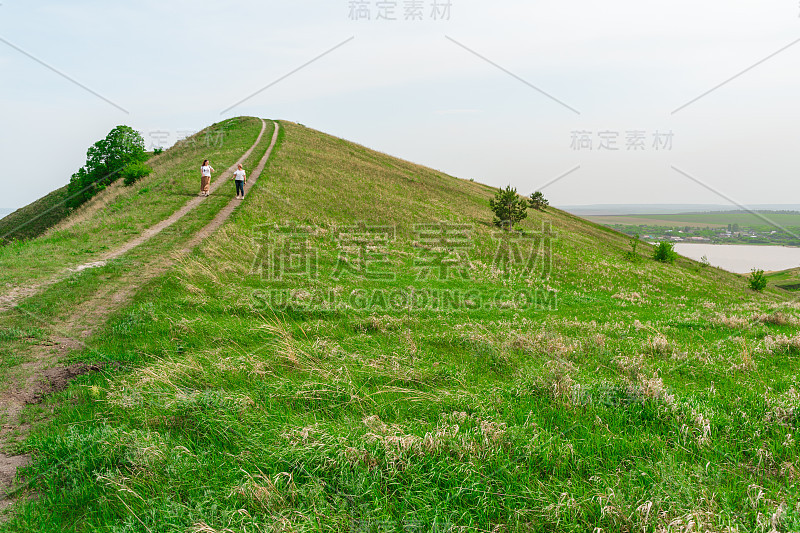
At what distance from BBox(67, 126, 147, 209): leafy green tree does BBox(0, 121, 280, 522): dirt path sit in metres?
45.2

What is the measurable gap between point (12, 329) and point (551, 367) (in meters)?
12.1

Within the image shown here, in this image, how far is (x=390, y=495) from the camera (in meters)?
4.50

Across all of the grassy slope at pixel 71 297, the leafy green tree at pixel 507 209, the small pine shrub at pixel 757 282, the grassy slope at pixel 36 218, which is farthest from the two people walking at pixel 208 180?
the small pine shrub at pixel 757 282

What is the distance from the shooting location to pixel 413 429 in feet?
18.0

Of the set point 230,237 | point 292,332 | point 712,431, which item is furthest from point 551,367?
point 230,237

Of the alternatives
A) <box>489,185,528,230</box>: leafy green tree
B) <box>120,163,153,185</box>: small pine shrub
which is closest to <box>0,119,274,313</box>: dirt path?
<box>120,163,153,185</box>: small pine shrub

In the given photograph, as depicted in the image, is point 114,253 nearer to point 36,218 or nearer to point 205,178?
point 205,178

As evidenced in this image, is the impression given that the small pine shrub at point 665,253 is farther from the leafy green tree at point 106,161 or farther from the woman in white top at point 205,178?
the leafy green tree at point 106,161

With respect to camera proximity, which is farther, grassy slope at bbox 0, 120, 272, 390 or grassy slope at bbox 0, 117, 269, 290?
grassy slope at bbox 0, 117, 269, 290

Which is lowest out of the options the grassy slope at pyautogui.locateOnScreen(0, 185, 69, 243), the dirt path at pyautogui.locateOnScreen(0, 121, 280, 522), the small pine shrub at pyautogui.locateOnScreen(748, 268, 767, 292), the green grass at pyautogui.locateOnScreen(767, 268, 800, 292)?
the green grass at pyautogui.locateOnScreen(767, 268, 800, 292)

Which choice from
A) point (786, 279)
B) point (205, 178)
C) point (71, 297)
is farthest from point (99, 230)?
point (786, 279)

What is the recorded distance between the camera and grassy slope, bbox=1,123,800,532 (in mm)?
4219

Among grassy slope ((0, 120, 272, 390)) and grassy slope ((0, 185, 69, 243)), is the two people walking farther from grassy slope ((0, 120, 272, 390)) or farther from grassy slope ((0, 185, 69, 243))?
grassy slope ((0, 185, 69, 243))

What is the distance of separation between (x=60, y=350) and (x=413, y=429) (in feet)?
27.6
